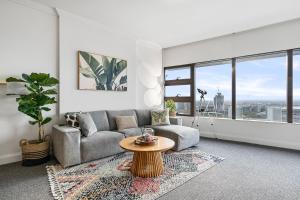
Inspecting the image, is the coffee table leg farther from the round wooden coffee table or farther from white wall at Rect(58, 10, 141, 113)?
white wall at Rect(58, 10, 141, 113)

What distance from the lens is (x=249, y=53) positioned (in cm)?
431

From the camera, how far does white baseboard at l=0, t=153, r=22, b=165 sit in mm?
2915

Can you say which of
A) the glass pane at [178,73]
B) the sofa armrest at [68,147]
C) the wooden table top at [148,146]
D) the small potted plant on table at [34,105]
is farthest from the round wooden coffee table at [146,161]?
the glass pane at [178,73]

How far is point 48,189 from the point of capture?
214cm

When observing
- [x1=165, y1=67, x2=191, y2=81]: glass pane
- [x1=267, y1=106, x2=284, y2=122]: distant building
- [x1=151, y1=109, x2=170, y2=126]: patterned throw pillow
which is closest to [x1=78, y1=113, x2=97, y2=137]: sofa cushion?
[x1=151, y1=109, x2=170, y2=126]: patterned throw pillow

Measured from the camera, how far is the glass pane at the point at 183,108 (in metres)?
5.49

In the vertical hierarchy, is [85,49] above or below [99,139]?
above

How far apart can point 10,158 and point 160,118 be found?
293 cm

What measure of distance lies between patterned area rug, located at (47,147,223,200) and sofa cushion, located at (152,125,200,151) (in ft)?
1.19

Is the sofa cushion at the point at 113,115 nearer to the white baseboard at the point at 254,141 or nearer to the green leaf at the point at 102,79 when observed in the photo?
the green leaf at the point at 102,79

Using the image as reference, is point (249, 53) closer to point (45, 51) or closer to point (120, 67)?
point (120, 67)

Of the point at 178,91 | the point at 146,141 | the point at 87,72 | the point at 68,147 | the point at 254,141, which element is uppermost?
the point at 87,72

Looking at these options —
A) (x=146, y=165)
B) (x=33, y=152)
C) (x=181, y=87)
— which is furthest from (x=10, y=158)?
(x=181, y=87)

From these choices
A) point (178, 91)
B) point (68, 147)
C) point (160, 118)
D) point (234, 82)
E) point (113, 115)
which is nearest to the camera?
point (68, 147)
